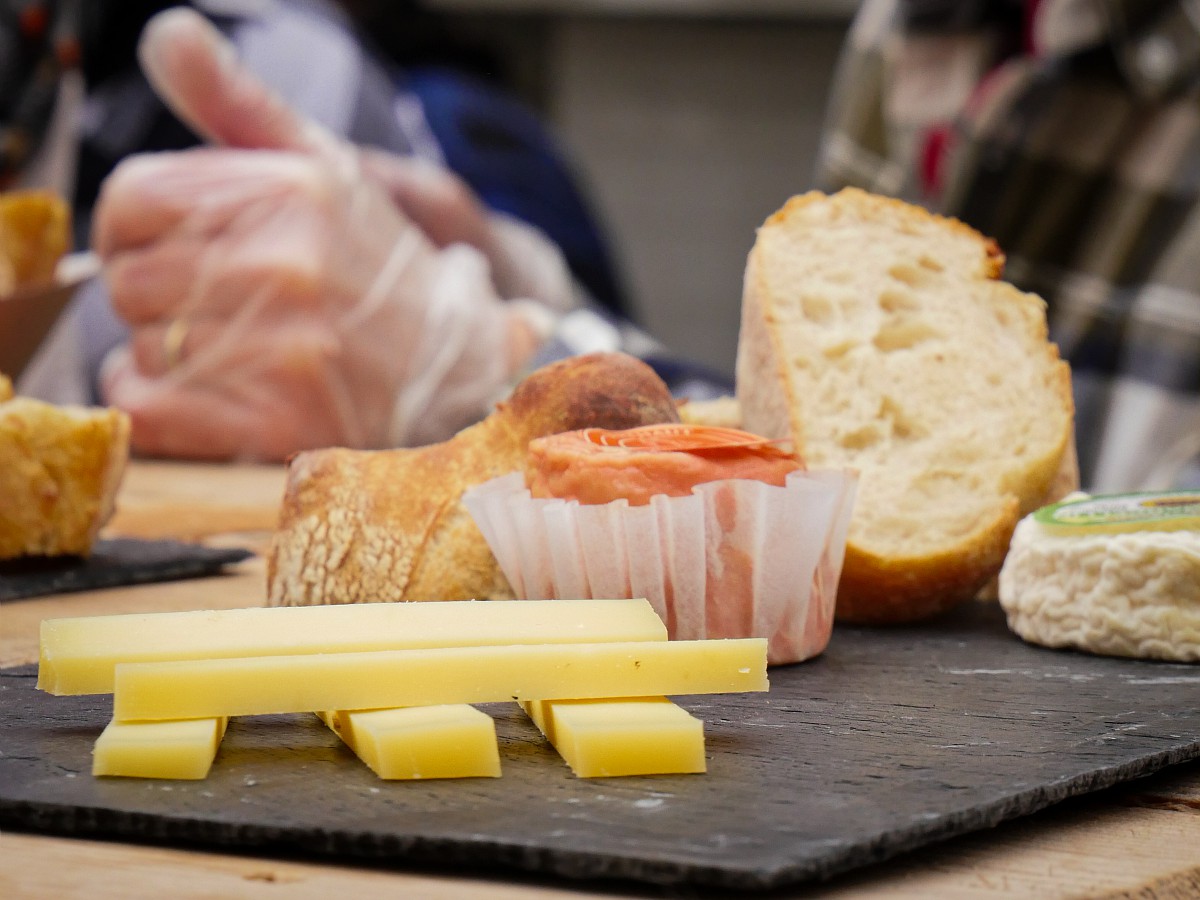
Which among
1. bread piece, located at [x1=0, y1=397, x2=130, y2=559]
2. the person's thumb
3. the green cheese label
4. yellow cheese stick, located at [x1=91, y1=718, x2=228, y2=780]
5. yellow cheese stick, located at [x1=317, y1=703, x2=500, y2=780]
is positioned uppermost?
the person's thumb

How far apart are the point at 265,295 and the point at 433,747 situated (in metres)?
2.73

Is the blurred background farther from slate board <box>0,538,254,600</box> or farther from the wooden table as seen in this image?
the wooden table

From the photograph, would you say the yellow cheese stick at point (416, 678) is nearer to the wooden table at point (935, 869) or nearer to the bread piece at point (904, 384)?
the wooden table at point (935, 869)

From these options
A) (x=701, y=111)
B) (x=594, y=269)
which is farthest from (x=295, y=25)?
(x=701, y=111)

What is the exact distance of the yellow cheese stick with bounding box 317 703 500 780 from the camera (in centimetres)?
86

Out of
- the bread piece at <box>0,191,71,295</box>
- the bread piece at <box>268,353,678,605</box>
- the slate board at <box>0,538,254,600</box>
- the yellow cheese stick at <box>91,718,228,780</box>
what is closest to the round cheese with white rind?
the bread piece at <box>268,353,678,605</box>

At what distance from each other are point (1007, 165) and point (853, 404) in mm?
2468

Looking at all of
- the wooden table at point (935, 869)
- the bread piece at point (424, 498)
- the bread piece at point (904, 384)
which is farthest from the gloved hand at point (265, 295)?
the wooden table at point (935, 869)

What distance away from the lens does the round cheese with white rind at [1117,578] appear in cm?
126

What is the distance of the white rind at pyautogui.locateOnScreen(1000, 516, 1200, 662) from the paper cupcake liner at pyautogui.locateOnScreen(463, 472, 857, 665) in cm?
21

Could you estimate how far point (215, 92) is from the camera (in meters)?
3.44

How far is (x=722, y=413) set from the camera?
5.65 feet

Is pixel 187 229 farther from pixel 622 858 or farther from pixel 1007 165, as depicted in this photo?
pixel 622 858

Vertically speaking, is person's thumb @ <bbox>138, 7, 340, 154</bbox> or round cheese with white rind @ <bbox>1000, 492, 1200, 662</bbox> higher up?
person's thumb @ <bbox>138, 7, 340, 154</bbox>
